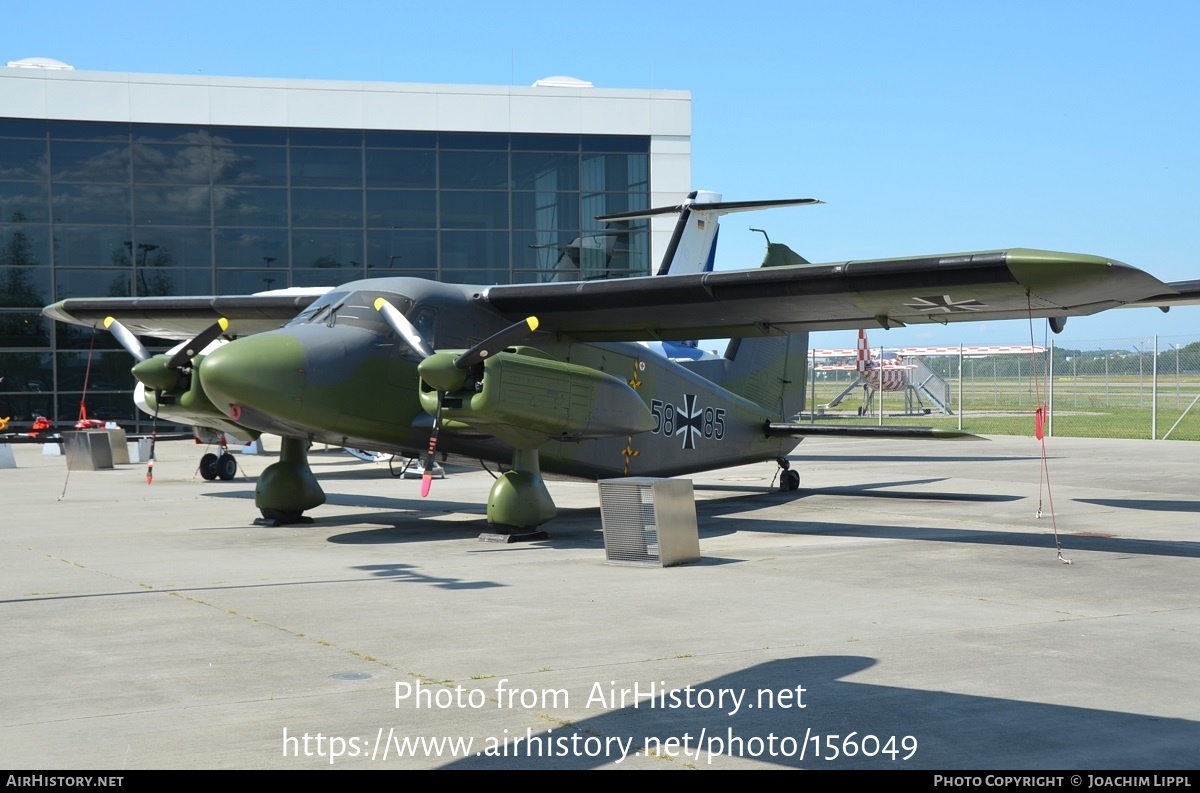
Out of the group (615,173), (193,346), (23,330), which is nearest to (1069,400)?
(615,173)

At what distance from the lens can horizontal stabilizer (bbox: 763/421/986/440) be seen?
1795 centimetres

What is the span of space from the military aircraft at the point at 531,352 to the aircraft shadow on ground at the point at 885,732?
22.4 ft

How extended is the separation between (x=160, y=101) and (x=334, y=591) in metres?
33.1

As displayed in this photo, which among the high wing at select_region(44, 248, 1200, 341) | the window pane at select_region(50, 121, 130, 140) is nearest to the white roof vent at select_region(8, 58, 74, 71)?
the window pane at select_region(50, 121, 130, 140)

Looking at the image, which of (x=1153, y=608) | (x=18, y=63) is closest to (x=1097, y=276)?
(x=1153, y=608)

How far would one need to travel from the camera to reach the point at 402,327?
14523 millimetres

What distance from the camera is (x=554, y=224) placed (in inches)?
1644

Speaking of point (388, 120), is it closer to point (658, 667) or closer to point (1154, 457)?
point (1154, 457)

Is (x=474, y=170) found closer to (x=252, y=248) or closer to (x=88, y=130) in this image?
(x=252, y=248)

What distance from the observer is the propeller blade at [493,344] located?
44.6 feet

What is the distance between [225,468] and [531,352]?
12.9m

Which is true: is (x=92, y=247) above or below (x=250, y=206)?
below

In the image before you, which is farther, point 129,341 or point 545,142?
point 545,142

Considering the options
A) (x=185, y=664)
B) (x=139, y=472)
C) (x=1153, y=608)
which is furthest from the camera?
(x=139, y=472)
